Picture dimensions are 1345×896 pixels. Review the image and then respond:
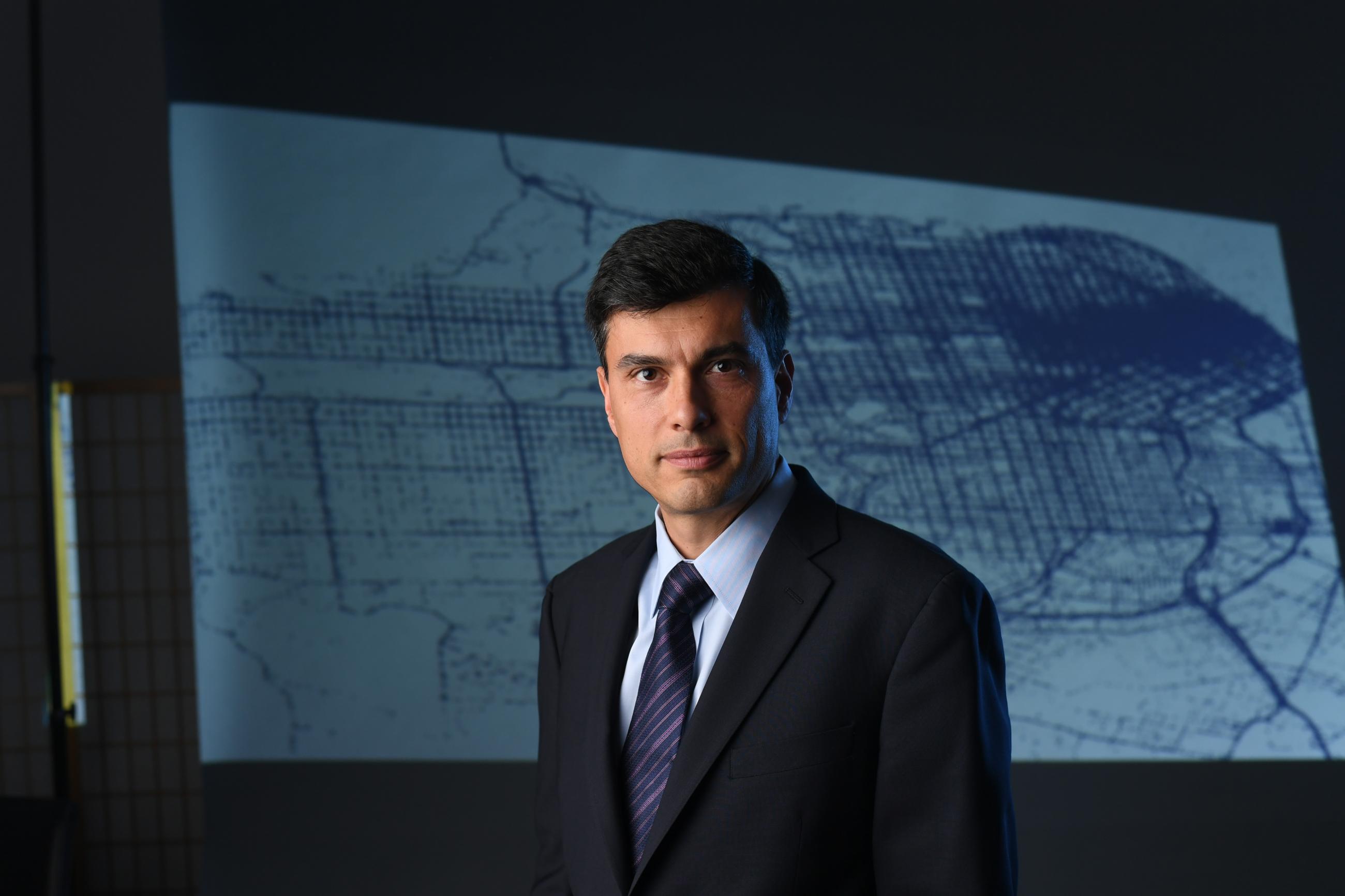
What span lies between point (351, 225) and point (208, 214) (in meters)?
0.36

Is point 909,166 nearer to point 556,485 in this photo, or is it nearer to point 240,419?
point 556,485

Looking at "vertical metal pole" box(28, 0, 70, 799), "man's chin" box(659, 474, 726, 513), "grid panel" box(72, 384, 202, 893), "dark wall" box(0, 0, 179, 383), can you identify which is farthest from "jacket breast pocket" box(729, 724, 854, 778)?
"dark wall" box(0, 0, 179, 383)

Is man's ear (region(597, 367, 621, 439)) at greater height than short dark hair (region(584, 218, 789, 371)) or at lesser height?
lesser

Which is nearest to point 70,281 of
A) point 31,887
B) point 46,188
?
point 46,188

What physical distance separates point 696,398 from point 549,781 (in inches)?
21.4

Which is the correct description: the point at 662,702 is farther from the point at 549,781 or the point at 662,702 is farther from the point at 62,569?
the point at 62,569

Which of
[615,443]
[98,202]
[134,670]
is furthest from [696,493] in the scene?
[98,202]

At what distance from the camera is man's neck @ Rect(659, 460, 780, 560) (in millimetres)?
1181

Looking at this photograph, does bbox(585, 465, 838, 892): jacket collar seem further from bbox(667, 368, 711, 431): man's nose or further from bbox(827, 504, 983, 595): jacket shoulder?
bbox(667, 368, 711, 431): man's nose

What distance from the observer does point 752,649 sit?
110 centimetres

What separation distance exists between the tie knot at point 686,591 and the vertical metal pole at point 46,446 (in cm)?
241

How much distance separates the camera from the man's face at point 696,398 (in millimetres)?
1122

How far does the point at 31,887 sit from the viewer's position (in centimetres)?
187

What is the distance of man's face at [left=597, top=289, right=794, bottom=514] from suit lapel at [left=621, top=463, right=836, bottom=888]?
89 mm
